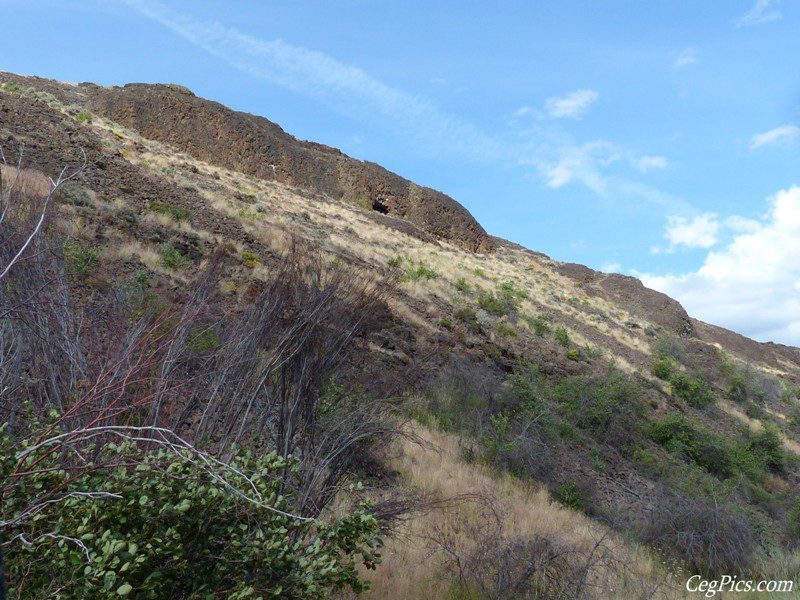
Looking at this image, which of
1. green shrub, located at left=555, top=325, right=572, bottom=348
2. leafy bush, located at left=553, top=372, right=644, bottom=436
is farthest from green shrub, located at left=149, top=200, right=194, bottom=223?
green shrub, located at left=555, top=325, right=572, bottom=348

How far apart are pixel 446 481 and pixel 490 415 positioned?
347 centimetres

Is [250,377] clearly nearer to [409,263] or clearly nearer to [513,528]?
[513,528]

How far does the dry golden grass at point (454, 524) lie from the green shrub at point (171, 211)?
8618 mm

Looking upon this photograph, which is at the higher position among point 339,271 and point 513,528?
point 339,271

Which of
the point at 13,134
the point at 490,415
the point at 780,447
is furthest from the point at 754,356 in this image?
the point at 13,134

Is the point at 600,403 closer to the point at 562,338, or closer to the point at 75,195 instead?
the point at 562,338

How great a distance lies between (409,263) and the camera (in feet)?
76.7

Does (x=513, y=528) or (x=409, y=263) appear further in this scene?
(x=409, y=263)

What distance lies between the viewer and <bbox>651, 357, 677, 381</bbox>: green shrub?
20.1 metres

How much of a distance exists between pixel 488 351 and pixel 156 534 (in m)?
12.7

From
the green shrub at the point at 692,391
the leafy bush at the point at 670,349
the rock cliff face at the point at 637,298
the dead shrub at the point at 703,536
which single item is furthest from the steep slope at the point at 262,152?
the dead shrub at the point at 703,536

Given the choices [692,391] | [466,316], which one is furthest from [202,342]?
[692,391]

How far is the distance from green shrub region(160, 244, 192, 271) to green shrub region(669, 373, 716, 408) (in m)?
15.6

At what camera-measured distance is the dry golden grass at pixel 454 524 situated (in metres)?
4.84
